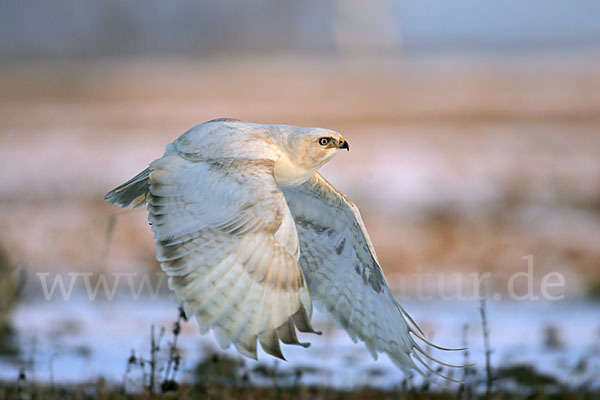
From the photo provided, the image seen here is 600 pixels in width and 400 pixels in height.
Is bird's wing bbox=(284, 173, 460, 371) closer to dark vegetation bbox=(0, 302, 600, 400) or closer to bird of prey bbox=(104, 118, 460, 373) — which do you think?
bird of prey bbox=(104, 118, 460, 373)

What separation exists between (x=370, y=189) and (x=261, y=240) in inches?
334

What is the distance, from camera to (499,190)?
1173cm

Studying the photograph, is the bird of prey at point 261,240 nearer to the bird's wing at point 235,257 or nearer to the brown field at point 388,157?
the bird's wing at point 235,257

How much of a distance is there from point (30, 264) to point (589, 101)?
55.4ft

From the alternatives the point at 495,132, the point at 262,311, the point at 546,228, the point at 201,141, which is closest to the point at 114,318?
the point at 201,141

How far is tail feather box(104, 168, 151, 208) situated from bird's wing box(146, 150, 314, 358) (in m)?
0.62

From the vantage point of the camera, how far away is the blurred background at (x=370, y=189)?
6211 millimetres

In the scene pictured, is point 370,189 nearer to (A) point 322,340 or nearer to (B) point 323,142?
(A) point 322,340

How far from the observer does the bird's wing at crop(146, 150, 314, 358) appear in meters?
3.46

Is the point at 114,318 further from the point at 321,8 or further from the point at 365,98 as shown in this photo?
the point at 321,8

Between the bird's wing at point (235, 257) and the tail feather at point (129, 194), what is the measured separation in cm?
62

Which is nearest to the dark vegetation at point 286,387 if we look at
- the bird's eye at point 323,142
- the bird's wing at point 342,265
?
the bird's wing at point 342,265

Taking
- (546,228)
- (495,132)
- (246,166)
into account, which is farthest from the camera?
(495,132)

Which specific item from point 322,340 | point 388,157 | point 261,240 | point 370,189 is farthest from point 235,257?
point 388,157
